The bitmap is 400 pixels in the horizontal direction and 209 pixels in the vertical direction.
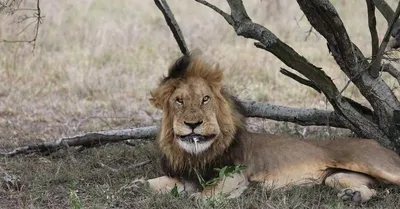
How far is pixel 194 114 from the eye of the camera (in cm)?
402

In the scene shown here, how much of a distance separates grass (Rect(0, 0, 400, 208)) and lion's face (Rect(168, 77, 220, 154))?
30cm

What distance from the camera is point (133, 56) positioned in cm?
902

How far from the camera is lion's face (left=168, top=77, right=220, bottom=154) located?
4020 mm

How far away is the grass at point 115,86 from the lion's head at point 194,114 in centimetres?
26

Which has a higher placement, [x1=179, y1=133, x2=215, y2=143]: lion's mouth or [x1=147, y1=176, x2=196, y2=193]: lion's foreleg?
[x1=179, y1=133, x2=215, y2=143]: lion's mouth

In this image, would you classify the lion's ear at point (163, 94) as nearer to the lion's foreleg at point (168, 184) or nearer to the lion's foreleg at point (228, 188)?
the lion's foreleg at point (168, 184)

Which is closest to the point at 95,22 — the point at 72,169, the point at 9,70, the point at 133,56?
the point at 133,56

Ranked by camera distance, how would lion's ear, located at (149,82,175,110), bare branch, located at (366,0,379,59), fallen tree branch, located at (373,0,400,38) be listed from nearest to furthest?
lion's ear, located at (149,82,175,110) < bare branch, located at (366,0,379,59) < fallen tree branch, located at (373,0,400,38)

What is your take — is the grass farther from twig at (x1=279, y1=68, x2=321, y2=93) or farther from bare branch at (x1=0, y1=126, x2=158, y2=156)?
twig at (x1=279, y1=68, x2=321, y2=93)

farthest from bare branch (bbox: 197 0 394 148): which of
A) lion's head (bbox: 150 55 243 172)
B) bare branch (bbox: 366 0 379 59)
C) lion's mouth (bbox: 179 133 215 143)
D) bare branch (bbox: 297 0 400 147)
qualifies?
lion's mouth (bbox: 179 133 215 143)

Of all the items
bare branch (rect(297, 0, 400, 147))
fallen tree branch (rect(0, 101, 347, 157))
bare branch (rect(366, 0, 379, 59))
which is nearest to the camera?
bare branch (rect(366, 0, 379, 59))

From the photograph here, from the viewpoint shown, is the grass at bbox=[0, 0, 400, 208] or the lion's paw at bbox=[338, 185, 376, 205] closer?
the lion's paw at bbox=[338, 185, 376, 205]

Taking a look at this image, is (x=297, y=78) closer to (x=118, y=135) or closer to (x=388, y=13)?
(x=388, y=13)

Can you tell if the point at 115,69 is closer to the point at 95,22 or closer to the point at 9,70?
the point at 9,70
